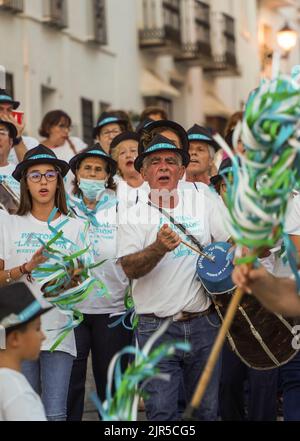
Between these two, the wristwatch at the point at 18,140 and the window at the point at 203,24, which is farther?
the window at the point at 203,24

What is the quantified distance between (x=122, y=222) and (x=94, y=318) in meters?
1.30

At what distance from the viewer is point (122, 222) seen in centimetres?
848

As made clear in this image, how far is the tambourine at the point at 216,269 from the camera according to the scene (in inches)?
326

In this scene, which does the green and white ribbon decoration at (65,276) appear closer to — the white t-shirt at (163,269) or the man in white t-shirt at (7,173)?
the white t-shirt at (163,269)

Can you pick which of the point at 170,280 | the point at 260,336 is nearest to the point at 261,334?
the point at 260,336

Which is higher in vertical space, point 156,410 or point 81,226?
point 81,226

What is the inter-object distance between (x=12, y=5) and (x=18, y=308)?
16197 millimetres

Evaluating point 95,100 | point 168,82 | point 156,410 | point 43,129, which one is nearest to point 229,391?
point 156,410

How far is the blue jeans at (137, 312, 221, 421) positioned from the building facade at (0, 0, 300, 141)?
11801 millimetres

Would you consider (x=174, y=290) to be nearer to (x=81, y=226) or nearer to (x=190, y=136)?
(x=81, y=226)

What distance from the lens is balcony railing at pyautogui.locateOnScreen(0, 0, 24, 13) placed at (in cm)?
2173

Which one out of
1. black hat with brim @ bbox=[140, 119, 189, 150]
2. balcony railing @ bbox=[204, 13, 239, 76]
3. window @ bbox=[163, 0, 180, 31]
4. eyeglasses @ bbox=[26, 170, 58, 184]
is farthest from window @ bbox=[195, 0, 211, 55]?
eyeglasses @ bbox=[26, 170, 58, 184]

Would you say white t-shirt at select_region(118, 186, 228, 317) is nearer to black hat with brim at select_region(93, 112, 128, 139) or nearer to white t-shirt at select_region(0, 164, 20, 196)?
white t-shirt at select_region(0, 164, 20, 196)

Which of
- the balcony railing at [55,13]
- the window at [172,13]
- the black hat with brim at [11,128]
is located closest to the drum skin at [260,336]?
the black hat with brim at [11,128]
